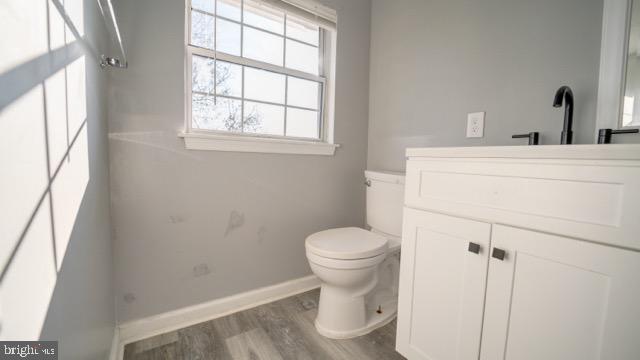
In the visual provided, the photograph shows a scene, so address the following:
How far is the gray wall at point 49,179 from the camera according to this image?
1.05 ft

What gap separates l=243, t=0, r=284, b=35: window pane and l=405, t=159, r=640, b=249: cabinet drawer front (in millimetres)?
1300

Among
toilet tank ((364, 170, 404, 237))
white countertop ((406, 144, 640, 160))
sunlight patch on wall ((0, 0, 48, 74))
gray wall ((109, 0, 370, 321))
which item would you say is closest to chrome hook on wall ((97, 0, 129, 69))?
gray wall ((109, 0, 370, 321))

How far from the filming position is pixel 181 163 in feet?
4.31

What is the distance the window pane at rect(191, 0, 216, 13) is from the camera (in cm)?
137

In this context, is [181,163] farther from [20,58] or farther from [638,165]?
[638,165]

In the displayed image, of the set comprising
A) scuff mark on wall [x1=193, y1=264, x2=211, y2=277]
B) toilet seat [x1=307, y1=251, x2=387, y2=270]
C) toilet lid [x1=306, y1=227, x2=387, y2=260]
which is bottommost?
scuff mark on wall [x1=193, y1=264, x2=211, y2=277]

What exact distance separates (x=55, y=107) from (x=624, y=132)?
1578 millimetres

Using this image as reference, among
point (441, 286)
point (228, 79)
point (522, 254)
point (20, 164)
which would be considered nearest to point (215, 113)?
point (228, 79)

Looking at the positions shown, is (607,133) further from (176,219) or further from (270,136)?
(176,219)

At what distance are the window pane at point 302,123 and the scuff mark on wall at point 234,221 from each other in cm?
62

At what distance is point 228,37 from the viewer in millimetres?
1474

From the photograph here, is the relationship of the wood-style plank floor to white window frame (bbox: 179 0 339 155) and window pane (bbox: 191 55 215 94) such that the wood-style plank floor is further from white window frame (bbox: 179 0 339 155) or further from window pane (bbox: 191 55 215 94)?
window pane (bbox: 191 55 215 94)

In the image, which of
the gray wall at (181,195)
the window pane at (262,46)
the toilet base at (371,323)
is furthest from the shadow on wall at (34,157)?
the toilet base at (371,323)

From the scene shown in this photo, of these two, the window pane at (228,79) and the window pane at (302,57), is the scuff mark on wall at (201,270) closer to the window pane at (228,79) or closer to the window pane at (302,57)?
the window pane at (228,79)
